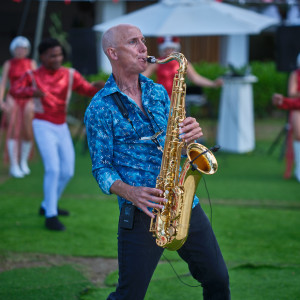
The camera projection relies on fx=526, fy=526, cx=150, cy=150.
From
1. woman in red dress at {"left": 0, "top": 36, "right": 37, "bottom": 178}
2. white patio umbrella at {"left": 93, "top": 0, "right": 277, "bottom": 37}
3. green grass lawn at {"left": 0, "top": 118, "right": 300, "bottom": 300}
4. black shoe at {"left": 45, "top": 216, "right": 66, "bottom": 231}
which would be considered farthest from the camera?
white patio umbrella at {"left": 93, "top": 0, "right": 277, "bottom": 37}

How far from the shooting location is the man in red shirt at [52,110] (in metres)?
5.94

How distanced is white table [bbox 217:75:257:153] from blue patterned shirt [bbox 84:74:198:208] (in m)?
8.45

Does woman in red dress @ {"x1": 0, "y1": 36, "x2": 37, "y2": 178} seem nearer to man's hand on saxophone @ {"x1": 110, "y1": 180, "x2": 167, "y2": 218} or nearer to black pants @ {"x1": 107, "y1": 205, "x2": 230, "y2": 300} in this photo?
black pants @ {"x1": 107, "y1": 205, "x2": 230, "y2": 300}

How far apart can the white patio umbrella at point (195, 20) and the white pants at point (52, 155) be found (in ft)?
15.0

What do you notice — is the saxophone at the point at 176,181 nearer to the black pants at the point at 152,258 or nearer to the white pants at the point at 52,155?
the black pants at the point at 152,258

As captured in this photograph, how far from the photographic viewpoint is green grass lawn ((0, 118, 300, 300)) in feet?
14.6

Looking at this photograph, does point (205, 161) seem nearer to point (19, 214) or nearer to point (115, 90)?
point (115, 90)

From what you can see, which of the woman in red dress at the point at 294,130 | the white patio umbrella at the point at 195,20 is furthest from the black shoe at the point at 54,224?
the white patio umbrella at the point at 195,20

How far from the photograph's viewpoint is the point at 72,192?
8062 mm

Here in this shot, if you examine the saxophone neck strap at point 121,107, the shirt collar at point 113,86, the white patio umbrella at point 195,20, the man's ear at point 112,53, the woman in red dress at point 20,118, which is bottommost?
the woman in red dress at point 20,118

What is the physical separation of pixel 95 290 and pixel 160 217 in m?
1.74

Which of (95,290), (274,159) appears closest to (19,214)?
(95,290)

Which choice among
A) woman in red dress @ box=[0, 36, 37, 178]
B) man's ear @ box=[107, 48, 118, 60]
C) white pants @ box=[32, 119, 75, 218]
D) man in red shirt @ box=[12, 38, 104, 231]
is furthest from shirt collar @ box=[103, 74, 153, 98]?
woman in red dress @ box=[0, 36, 37, 178]

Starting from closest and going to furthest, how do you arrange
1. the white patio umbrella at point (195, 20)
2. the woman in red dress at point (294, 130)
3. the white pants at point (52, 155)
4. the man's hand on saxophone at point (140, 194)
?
1. the man's hand on saxophone at point (140, 194)
2. the white pants at point (52, 155)
3. the woman in red dress at point (294, 130)
4. the white patio umbrella at point (195, 20)
